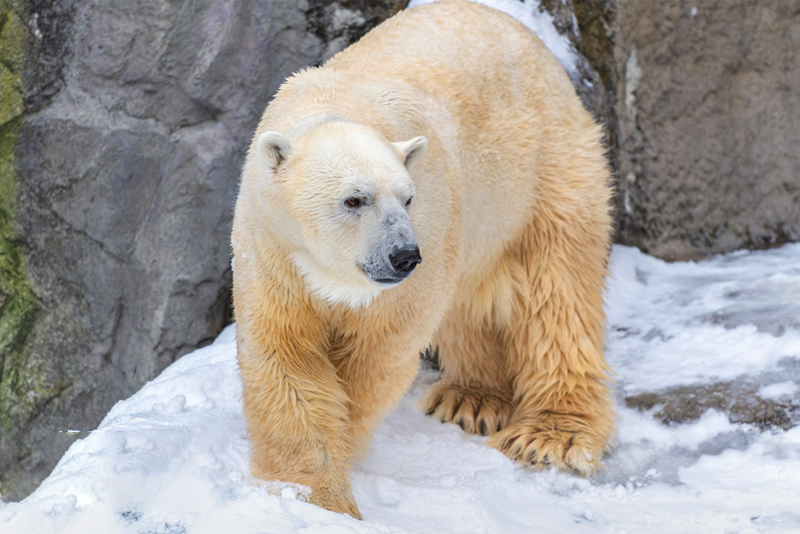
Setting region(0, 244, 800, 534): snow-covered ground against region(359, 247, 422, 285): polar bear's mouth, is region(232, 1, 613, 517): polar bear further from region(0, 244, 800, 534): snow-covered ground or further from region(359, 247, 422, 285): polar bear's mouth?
region(0, 244, 800, 534): snow-covered ground

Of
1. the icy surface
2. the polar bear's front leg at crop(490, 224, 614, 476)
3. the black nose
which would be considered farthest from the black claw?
the icy surface

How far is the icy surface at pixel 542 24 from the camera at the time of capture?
5535 mm

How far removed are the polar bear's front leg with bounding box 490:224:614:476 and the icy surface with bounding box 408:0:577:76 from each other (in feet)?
4.79

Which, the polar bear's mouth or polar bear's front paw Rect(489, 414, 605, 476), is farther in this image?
polar bear's front paw Rect(489, 414, 605, 476)

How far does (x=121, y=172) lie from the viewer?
208 inches

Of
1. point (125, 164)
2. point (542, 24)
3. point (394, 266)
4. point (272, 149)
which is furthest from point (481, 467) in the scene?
point (542, 24)

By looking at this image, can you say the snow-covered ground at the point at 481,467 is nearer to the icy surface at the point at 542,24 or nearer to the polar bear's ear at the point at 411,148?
the polar bear's ear at the point at 411,148

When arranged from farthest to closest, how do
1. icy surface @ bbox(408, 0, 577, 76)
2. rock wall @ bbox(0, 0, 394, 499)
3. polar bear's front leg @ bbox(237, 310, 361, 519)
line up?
1. icy surface @ bbox(408, 0, 577, 76)
2. rock wall @ bbox(0, 0, 394, 499)
3. polar bear's front leg @ bbox(237, 310, 361, 519)

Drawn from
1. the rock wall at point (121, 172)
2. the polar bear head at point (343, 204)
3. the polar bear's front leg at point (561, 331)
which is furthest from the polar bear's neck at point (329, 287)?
the rock wall at point (121, 172)

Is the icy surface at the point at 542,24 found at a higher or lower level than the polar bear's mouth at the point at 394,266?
higher

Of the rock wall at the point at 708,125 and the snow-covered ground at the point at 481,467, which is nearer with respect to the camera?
the snow-covered ground at the point at 481,467

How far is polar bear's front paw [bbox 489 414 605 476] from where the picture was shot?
4051mm

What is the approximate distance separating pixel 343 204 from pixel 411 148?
0.38 metres

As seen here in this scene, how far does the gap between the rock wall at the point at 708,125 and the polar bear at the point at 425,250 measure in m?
1.47
